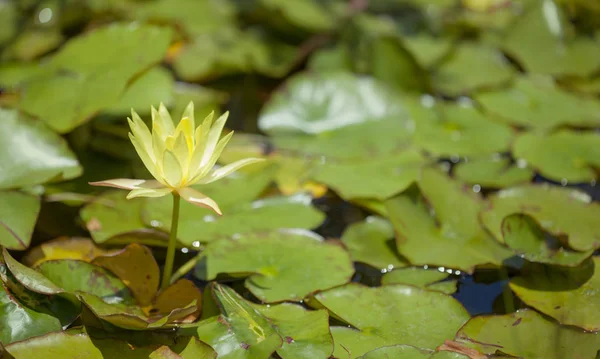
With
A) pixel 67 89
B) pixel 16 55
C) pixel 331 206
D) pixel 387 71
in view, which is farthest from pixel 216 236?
pixel 16 55

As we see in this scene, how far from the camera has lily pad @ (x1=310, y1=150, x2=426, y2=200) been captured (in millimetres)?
1473

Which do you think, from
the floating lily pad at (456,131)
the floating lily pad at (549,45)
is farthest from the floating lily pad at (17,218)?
the floating lily pad at (549,45)

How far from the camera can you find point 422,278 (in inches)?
48.7

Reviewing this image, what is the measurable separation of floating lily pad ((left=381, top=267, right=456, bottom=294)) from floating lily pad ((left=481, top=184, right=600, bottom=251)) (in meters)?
0.17

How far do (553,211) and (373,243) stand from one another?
44cm

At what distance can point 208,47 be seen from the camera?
2092 millimetres

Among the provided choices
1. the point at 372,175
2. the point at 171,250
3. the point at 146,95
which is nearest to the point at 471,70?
the point at 372,175

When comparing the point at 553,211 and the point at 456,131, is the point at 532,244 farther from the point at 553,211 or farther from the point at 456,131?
the point at 456,131

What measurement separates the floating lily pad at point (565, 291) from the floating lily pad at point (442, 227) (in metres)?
0.09

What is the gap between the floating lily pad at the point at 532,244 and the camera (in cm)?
118

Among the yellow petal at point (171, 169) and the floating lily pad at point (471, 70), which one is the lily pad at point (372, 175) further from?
the yellow petal at point (171, 169)

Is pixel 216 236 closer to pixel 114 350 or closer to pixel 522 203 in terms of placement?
pixel 114 350

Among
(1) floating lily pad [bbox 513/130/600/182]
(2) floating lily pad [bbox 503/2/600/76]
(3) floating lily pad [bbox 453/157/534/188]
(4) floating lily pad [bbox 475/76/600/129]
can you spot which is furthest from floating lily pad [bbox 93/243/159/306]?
(2) floating lily pad [bbox 503/2/600/76]

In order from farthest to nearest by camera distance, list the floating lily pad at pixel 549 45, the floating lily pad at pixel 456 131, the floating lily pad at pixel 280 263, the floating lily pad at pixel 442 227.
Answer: the floating lily pad at pixel 549 45 → the floating lily pad at pixel 456 131 → the floating lily pad at pixel 442 227 → the floating lily pad at pixel 280 263
